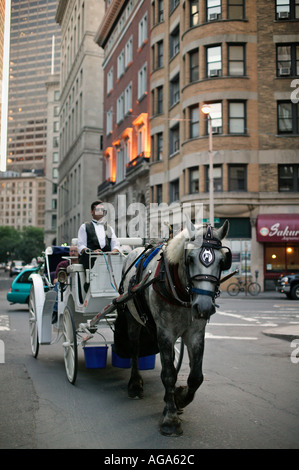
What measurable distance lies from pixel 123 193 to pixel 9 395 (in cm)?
3851

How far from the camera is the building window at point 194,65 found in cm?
3115

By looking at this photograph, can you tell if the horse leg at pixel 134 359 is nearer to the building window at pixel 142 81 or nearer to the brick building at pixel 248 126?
the brick building at pixel 248 126

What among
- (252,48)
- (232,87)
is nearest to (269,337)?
(232,87)

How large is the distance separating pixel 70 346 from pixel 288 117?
2675 centimetres

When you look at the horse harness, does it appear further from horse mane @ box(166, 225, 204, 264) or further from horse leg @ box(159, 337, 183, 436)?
horse leg @ box(159, 337, 183, 436)

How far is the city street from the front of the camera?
4.40m

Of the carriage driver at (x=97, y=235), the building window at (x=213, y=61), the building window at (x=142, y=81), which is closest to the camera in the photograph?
the carriage driver at (x=97, y=235)

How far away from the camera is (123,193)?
4412 cm

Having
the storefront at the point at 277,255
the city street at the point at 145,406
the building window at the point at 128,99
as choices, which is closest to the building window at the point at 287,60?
the storefront at the point at 277,255

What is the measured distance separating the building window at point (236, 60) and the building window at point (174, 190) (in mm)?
7970

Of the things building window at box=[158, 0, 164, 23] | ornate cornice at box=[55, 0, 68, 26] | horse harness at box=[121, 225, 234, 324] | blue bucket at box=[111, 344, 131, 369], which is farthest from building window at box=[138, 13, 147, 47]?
ornate cornice at box=[55, 0, 68, 26]

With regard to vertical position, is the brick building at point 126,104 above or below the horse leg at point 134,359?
Result: above

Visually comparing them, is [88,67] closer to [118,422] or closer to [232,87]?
[232,87]

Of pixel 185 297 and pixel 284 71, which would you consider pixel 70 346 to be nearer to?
pixel 185 297
